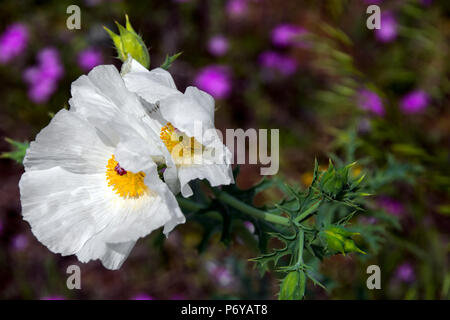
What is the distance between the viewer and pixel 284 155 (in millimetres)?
2678

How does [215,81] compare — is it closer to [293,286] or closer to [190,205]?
[190,205]

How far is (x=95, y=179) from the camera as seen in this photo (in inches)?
44.4

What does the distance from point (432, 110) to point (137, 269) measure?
1.93 meters

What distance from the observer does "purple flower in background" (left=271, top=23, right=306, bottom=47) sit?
3.01 meters

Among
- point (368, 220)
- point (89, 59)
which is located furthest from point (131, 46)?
point (89, 59)

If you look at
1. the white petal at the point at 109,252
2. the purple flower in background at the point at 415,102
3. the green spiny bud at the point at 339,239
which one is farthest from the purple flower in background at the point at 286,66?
the white petal at the point at 109,252

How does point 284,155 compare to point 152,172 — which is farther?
point 284,155

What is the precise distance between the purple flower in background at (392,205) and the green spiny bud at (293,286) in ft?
4.46

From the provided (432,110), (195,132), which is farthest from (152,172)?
(432,110)

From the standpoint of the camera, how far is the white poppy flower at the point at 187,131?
3.12ft

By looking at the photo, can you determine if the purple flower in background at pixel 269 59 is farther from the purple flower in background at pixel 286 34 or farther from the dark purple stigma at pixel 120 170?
the dark purple stigma at pixel 120 170

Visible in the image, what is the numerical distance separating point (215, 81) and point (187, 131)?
80.6 inches

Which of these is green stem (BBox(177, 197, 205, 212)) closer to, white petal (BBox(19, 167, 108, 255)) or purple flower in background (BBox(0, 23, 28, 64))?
white petal (BBox(19, 167, 108, 255))
